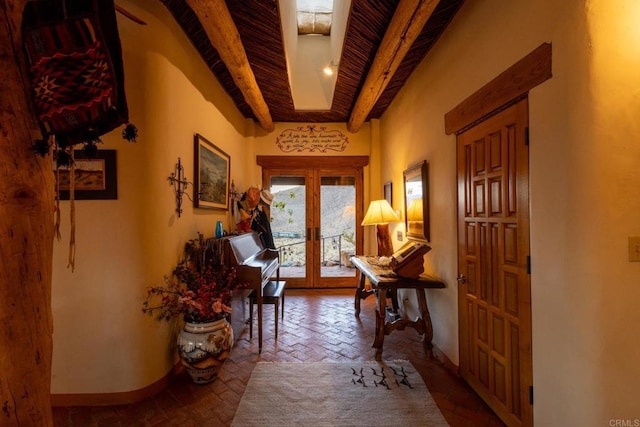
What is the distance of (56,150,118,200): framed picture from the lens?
2117 millimetres

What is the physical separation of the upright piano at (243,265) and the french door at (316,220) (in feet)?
4.98

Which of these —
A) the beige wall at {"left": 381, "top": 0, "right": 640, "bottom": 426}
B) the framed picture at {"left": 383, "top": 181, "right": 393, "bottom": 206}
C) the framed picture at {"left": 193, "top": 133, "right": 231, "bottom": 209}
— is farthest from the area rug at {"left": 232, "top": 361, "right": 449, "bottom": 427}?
the framed picture at {"left": 383, "top": 181, "right": 393, "bottom": 206}

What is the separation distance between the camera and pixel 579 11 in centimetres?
136

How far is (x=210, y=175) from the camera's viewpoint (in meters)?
3.35

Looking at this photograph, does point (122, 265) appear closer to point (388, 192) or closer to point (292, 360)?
point (292, 360)

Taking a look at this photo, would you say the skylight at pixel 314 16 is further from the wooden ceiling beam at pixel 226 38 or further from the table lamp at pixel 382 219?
the table lamp at pixel 382 219

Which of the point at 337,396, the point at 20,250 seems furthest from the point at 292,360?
the point at 20,250

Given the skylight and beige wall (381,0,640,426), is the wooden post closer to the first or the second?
beige wall (381,0,640,426)

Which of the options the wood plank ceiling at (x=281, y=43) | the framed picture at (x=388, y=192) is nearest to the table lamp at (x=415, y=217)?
the framed picture at (x=388, y=192)

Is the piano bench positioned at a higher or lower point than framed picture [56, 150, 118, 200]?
lower

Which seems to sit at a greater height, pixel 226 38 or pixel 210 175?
pixel 226 38

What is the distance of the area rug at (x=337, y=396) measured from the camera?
1.97 m

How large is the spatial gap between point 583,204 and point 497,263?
0.74 metres

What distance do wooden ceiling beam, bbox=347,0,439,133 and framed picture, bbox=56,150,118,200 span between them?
2.38 m
